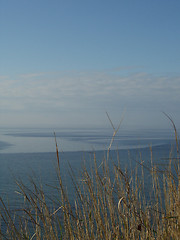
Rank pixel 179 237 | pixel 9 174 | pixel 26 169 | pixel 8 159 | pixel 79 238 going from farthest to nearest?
1. pixel 8 159
2. pixel 26 169
3. pixel 9 174
4. pixel 79 238
5. pixel 179 237

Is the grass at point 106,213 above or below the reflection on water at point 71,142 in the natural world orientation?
above

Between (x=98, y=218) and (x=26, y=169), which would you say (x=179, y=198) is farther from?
(x=26, y=169)

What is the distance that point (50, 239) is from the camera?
1598 millimetres

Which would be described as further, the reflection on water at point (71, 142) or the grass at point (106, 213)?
the reflection on water at point (71, 142)

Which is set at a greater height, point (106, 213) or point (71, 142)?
point (106, 213)

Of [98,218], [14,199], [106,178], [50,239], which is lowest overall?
[14,199]

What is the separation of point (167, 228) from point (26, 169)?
14.9 ft

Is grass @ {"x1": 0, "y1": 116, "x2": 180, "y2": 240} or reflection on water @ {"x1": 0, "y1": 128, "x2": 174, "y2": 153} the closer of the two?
grass @ {"x1": 0, "y1": 116, "x2": 180, "y2": 240}

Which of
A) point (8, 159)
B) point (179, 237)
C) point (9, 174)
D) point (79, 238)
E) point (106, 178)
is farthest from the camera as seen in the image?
point (8, 159)

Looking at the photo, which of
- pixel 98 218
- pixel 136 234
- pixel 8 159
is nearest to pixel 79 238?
pixel 98 218

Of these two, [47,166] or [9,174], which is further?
[47,166]

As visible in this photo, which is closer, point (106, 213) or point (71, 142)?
point (106, 213)

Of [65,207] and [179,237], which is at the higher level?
[65,207]

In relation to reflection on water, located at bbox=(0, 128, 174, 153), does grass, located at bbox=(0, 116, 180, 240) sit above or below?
above
